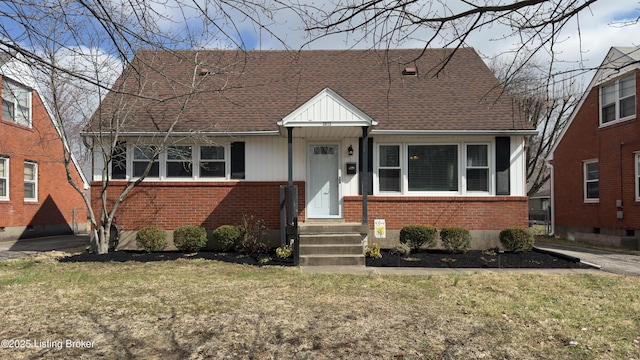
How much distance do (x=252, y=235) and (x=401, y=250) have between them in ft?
13.0

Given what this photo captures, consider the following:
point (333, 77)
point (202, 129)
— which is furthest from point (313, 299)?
point (333, 77)

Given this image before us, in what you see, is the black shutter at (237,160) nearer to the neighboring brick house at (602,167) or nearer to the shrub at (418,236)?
the shrub at (418,236)

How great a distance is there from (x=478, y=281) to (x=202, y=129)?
8286mm

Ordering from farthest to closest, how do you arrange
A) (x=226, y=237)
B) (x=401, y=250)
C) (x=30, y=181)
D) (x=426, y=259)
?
(x=30, y=181)
(x=226, y=237)
(x=401, y=250)
(x=426, y=259)

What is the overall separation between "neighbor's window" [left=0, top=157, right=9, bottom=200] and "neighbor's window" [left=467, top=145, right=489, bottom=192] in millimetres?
17033

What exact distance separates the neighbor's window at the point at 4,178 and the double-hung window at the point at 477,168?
17004mm

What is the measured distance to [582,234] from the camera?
17.2 m

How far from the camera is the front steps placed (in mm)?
9164

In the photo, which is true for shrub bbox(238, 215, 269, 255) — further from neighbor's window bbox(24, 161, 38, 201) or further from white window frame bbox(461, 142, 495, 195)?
neighbor's window bbox(24, 161, 38, 201)

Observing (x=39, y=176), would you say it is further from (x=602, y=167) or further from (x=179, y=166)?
(x=602, y=167)

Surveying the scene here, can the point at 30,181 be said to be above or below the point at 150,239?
above

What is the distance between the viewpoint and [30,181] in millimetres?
17328

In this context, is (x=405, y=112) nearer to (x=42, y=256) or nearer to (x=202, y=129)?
(x=202, y=129)

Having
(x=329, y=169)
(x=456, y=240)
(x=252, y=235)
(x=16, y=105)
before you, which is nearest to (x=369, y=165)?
(x=329, y=169)
